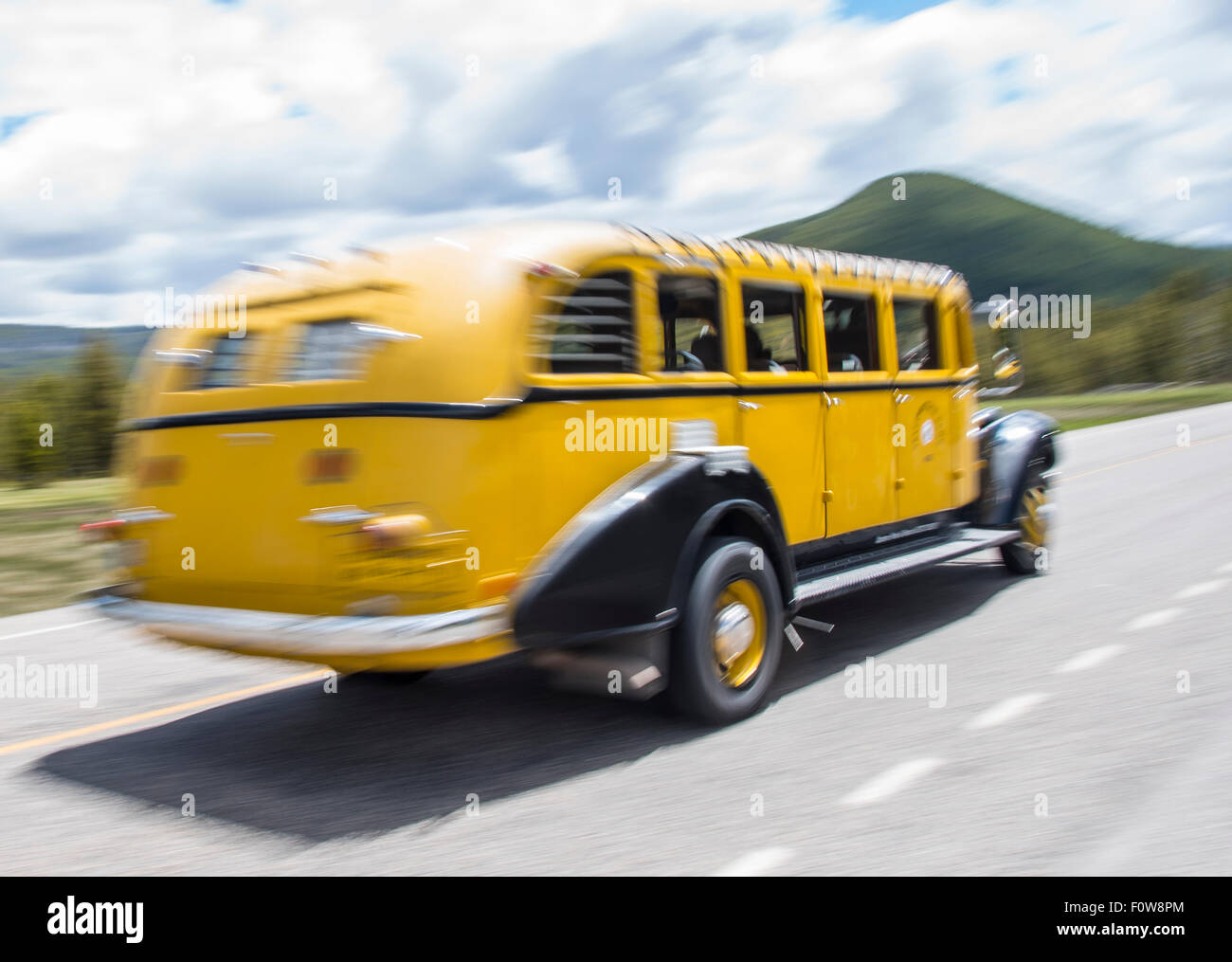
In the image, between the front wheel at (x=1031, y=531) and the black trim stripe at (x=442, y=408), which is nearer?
the black trim stripe at (x=442, y=408)

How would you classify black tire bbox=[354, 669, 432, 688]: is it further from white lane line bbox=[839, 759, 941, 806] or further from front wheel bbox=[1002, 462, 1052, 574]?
front wheel bbox=[1002, 462, 1052, 574]

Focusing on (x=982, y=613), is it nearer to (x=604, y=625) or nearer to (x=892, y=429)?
(x=892, y=429)

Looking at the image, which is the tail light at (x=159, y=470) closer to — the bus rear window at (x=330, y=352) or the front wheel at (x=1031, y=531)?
the bus rear window at (x=330, y=352)

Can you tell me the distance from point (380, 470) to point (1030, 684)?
3.31 meters

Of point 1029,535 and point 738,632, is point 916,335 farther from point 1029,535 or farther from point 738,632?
point 738,632

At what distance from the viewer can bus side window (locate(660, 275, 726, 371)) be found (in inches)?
208

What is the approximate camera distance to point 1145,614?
6840 millimetres

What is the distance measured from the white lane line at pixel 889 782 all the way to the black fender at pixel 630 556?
1.05 metres

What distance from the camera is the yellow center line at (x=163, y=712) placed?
5.28m

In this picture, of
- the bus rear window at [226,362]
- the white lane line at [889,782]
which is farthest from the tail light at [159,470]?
the white lane line at [889,782]

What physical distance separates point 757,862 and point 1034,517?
5650 millimetres

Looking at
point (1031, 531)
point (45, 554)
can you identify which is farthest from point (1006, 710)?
point (45, 554)

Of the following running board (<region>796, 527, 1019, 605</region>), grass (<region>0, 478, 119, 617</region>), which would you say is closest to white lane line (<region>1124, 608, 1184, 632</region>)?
running board (<region>796, 527, 1019, 605</region>)
